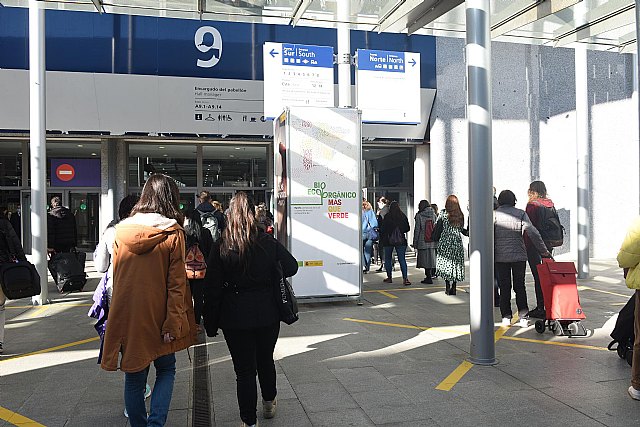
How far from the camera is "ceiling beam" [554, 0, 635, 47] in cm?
744

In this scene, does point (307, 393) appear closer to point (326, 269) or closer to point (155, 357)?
point (155, 357)

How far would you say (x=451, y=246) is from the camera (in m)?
9.65

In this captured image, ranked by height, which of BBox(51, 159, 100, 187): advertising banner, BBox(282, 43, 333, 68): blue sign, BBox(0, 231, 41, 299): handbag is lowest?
BBox(0, 231, 41, 299): handbag

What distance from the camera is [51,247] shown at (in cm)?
1077

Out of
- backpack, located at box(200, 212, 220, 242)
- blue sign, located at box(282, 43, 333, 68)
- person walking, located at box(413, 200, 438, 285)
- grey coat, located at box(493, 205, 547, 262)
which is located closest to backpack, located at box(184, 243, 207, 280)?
backpack, located at box(200, 212, 220, 242)

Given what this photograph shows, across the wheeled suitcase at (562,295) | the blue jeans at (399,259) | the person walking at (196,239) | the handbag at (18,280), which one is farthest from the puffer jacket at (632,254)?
the blue jeans at (399,259)

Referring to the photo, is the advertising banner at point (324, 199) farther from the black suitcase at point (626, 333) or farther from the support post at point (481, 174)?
the black suitcase at point (626, 333)

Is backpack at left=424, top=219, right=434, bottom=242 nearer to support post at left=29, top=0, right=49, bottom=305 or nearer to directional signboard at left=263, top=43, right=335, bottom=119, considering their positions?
directional signboard at left=263, top=43, right=335, bottom=119

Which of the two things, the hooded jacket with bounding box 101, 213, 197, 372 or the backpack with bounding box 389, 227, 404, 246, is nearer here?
the hooded jacket with bounding box 101, 213, 197, 372

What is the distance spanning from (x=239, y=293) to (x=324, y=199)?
4.90m

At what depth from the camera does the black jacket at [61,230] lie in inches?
422

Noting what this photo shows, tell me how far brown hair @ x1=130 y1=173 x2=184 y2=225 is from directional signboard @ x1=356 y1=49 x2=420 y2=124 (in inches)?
384

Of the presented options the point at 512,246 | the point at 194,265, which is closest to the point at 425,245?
the point at 512,246

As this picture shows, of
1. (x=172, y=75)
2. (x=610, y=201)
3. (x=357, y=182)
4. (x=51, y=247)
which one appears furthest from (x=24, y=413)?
(x=610, y=201)
